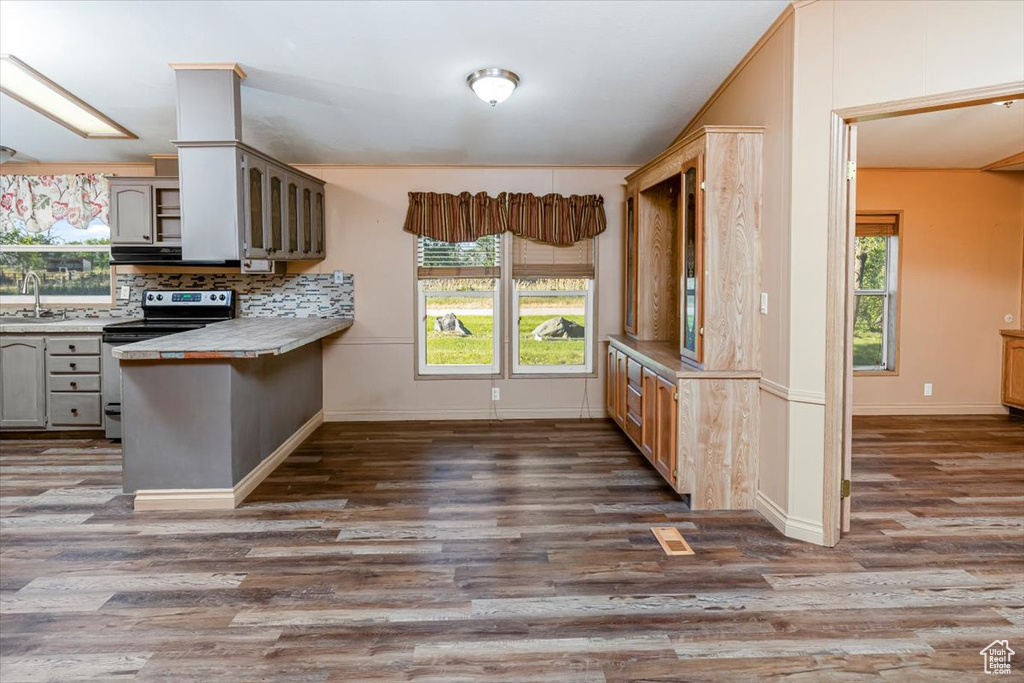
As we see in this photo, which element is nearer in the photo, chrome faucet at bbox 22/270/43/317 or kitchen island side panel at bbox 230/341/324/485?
kitchen island side panel at bbox 230/341/324/485

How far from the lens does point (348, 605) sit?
103 inches

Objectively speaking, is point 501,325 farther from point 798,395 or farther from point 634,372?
point 798,395

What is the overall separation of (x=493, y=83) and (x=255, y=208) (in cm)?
173

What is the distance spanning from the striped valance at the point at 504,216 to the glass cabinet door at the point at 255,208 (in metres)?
1.73

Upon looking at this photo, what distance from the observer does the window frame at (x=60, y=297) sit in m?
5.96

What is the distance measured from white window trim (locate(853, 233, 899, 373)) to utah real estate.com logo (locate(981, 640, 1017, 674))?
4276mm

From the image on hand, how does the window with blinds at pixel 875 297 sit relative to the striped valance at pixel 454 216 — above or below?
below

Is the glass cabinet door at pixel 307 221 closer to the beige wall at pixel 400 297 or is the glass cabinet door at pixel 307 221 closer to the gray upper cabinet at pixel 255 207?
the beige wall at pixel 400 297

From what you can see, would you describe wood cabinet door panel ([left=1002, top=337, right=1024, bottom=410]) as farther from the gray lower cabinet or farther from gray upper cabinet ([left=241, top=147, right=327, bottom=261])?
the gray lower cabinet

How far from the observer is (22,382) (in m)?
5.37

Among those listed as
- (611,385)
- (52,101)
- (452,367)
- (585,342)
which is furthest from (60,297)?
(611,385)

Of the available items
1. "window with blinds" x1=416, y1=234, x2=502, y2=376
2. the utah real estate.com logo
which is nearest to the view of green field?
"window with blinds" x1=416, y1=234, x2=502, y2=376

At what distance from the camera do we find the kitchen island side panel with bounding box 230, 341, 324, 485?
12.6 ft

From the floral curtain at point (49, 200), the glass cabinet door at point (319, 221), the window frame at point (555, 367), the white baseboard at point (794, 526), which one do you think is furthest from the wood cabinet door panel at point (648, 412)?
the floral curtain at point (49, 200)
